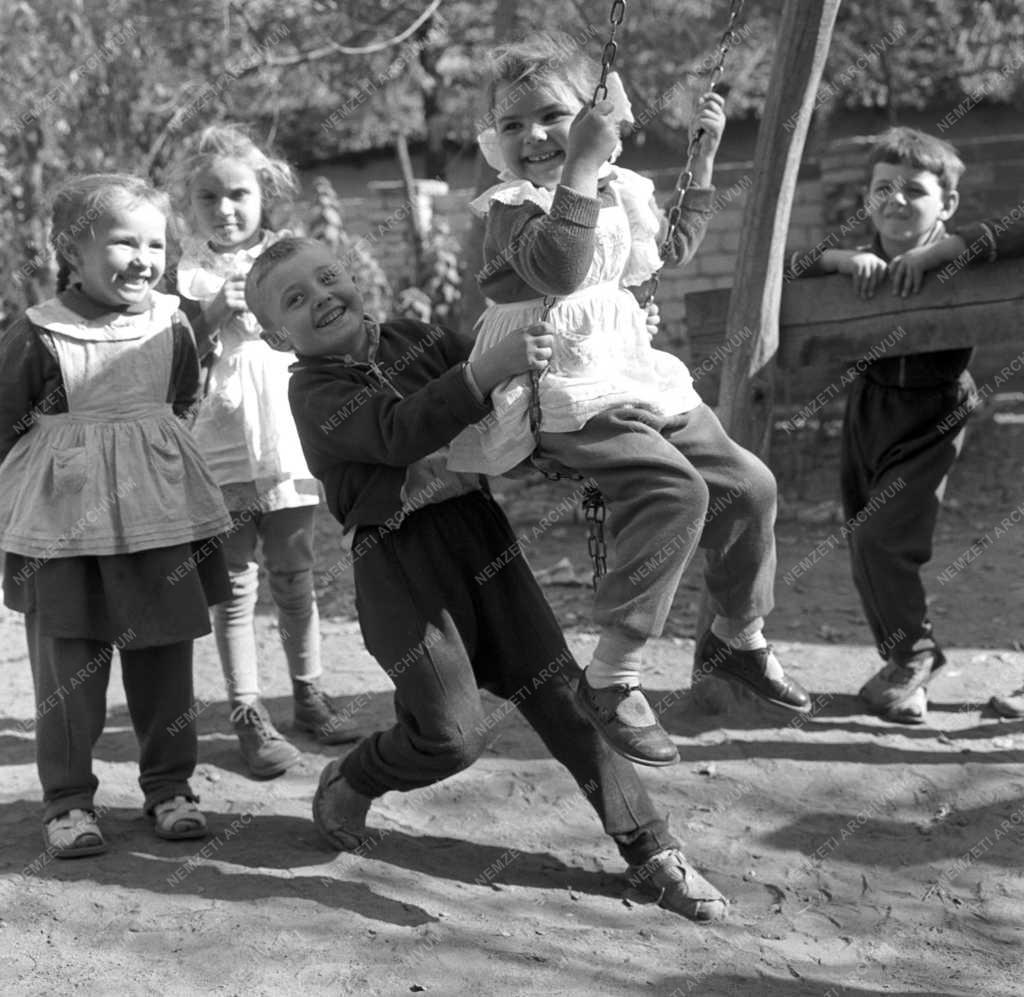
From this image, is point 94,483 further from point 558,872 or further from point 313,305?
point 558,872

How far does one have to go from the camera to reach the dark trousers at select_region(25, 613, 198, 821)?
3838 mm


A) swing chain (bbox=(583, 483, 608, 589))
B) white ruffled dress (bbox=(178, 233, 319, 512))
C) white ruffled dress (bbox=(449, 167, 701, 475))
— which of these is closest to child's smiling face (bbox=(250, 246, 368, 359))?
white ruffled dress (bbox=(449, 167, 701, 475))

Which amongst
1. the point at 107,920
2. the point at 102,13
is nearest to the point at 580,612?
the point at 107,920

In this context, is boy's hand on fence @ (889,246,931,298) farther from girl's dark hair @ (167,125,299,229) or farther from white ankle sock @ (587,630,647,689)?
girl's dark hair @ (167,125,299,229)

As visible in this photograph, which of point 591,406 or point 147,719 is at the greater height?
point 591,406

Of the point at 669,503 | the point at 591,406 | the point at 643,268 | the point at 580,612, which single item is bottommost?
the point at 580,612

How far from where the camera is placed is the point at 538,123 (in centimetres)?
308

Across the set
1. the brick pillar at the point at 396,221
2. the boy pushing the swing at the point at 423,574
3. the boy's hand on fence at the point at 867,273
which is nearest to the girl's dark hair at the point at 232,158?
the boy pushing the swing at the point at 423,574

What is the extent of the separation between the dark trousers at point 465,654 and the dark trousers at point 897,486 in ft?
5.18

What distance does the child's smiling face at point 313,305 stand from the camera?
3.29 meters

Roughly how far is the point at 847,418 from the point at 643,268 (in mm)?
1846

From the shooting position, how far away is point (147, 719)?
4023 millimetres

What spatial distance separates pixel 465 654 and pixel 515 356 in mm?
843

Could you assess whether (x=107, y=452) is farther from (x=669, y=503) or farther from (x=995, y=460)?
(x=995, y=460)
